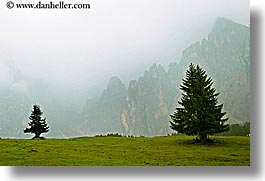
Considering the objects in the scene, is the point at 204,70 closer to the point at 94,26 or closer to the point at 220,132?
the point at 220,132

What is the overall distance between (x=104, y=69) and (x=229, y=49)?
922 mm

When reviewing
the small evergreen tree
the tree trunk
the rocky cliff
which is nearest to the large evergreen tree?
the tree trunk

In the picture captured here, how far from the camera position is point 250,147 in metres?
4.14

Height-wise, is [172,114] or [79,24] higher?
[79,24]

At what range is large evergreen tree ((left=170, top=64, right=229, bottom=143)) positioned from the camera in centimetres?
422

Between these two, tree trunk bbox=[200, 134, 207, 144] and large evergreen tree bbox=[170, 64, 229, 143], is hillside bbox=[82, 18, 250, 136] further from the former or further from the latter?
tree trunk bbox=[200, 134, 207, 144]

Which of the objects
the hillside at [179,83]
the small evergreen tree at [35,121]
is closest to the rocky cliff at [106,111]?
the hillside at [179,83]

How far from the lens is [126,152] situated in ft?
13.8

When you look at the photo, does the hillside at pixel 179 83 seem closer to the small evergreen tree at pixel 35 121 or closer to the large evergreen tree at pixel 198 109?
the large evergreen tree at pixel 198 109

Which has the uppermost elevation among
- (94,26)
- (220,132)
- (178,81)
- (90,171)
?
(94,26)

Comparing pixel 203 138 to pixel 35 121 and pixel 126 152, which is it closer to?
pixel 126 152

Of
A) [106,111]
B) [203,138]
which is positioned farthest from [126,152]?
[203,138]

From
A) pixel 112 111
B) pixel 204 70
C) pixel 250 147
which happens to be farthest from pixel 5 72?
pixel 250 147

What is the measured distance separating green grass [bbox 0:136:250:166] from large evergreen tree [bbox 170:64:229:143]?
0.24 feet
